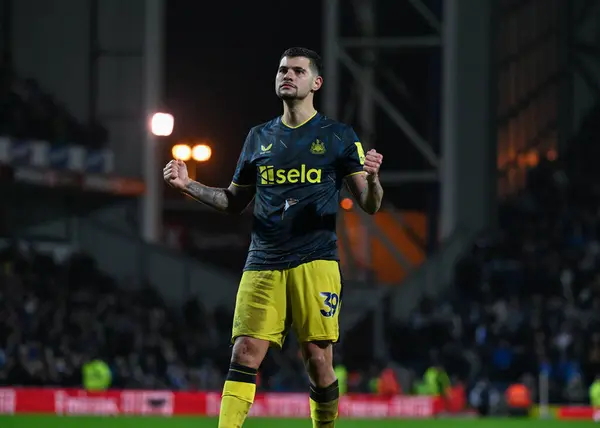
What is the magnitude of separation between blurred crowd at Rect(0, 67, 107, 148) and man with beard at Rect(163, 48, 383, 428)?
19.1 m

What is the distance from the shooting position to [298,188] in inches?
304

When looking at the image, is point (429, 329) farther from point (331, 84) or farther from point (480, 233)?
point (331, 84)

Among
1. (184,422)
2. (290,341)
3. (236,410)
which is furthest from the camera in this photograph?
(290,341)

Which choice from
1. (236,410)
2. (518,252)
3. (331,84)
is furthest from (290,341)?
(236,410)

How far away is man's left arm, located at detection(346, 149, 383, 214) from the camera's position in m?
7.31

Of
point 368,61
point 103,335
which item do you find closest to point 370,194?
point 103,335

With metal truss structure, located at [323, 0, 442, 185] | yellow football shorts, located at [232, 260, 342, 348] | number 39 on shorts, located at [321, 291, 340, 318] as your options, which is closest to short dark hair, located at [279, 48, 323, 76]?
yellow football shorts, located at [232, 260, 342, 348]

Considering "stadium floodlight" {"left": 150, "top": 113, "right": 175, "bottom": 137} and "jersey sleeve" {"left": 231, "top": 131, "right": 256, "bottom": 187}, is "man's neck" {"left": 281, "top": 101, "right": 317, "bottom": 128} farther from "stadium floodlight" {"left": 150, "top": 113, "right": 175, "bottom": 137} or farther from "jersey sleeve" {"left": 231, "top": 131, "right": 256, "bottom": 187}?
"stadium floodlight" {"left": 150, "top": 113, "right": 175, "bottom": 137}

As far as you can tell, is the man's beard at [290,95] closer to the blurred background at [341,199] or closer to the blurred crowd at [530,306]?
the blurred crowd at [530,306]

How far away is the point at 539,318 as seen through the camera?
→ 73.0 feet

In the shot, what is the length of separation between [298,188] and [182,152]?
0.87 meters

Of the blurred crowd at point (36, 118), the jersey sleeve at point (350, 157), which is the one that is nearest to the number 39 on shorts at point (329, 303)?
the jersey sleeve at point (350, 157)

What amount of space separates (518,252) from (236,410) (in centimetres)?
1735

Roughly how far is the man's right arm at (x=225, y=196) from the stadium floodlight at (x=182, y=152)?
25cm
